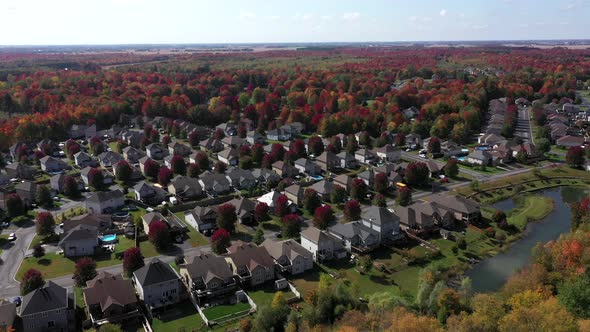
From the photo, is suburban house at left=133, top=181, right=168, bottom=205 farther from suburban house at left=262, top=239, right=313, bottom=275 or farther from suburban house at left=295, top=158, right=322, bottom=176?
suburban house at left=262, top=239, right=313, bottom=275

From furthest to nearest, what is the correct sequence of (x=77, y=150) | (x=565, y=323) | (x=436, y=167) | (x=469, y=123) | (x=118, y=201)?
(x=469, y=123) < (x=77, y=150) < (x=436, y=167) < (x=118, y=201) < (x=565, y=323)

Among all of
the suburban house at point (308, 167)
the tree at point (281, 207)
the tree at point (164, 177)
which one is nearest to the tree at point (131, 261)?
the tree at point (281, 207)

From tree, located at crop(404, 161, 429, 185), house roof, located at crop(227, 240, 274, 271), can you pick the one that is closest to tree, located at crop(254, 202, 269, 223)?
house roof, located at crop(227, 240, 274, 271)

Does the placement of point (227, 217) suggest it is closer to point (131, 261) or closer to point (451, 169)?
point (131, 261)

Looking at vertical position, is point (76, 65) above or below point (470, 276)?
above

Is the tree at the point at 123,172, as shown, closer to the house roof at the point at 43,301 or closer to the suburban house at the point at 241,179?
the suburban house at the point at 241,179

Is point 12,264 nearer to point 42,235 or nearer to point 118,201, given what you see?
point 42,235

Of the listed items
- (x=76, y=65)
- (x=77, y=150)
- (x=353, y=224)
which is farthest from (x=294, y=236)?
(x=76, y=65)
